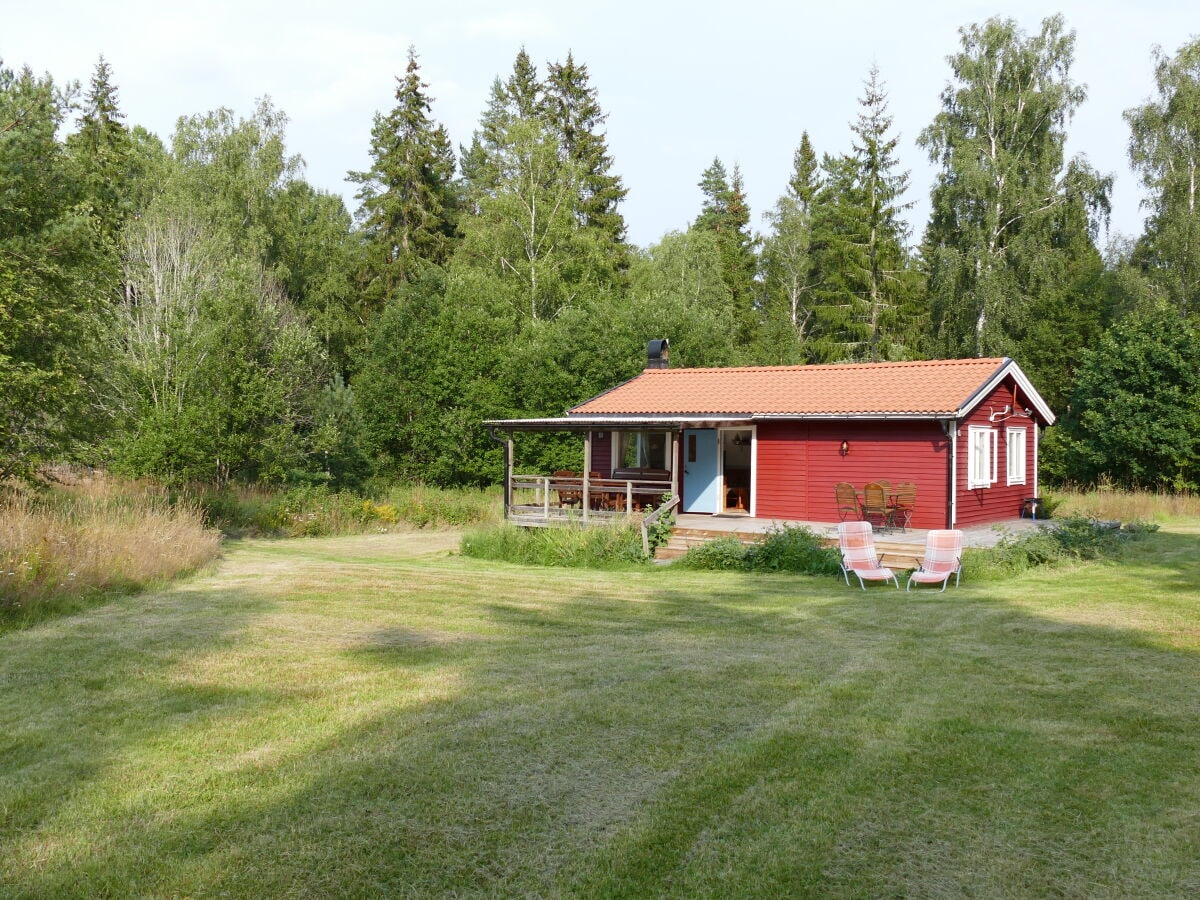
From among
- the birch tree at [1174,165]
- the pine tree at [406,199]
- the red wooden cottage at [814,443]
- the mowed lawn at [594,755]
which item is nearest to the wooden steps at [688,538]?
the red wooden cottage at [814,443]

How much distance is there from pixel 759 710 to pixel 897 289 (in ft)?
114

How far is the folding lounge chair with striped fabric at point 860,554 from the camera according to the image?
1245 centimetres

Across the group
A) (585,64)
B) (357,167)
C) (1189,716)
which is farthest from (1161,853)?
(357,167)

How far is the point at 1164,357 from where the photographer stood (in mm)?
25969

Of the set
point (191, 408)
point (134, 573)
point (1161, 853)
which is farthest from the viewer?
point (191, 408)

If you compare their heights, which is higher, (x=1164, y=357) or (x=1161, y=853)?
(x=1164, y=357)

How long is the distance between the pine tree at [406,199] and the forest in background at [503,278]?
14cm

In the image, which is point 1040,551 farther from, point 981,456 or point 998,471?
point 998,471

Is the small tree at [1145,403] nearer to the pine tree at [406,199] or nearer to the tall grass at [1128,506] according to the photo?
the tall grass at [1128,506]

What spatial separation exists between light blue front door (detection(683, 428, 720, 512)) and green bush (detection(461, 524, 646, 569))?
397cm

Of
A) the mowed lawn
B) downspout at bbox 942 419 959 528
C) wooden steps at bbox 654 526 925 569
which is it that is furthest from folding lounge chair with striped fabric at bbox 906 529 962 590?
downspout at bbox 942 419 959 528

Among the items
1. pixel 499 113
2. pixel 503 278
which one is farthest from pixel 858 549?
pixel 499 113

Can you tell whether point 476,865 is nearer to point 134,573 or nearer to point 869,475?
point 134,573

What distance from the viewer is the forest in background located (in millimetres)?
17844
